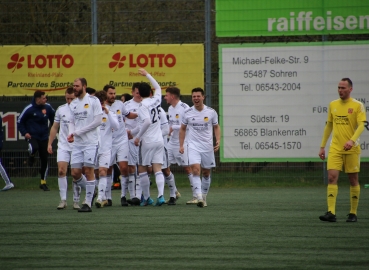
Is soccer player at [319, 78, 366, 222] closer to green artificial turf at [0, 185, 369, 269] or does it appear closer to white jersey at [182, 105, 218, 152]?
green artificial turf at [0, 185, 369, 269]

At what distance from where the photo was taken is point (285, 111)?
63.5 ft

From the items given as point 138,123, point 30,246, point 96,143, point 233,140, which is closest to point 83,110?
point 96,143

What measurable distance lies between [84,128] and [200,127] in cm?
249

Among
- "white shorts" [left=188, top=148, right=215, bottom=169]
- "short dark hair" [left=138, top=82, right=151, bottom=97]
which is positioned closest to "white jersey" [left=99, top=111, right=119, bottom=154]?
"short dark hair" [left=138, top=82, right=151, bottom=97]

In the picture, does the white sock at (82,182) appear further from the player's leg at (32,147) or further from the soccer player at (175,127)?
the player's leg at (32,147)

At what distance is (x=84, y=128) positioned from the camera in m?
12.8

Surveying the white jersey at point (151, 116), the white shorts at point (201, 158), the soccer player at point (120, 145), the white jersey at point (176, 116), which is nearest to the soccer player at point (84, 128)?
the white jersey at point (151, 116)

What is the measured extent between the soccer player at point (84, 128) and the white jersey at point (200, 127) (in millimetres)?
2064

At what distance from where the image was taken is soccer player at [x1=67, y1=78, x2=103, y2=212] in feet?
42.0

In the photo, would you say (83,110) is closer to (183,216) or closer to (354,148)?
(183,216)

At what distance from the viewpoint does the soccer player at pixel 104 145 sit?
13789 millimetres

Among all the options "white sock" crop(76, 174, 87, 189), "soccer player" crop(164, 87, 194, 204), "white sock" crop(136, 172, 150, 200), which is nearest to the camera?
"white sock" crop(76, 174, 87, 189)

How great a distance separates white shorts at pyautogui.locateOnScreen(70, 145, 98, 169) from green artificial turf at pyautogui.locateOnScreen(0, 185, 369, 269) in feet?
2.76

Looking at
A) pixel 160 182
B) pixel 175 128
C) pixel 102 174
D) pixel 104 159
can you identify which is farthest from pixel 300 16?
pixel 102 174
